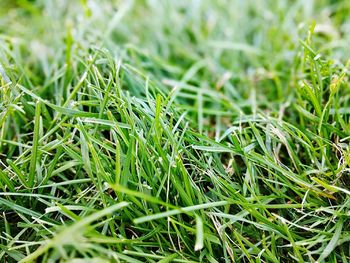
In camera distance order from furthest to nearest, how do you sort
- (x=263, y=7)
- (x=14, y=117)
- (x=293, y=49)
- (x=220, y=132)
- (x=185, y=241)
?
(x=263, y=7), (x=293, y=49), (x=220, y=132), (x=14, y=117), (x=185, y=241)

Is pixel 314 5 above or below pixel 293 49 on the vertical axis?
above

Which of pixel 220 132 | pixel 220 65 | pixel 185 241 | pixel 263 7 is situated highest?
pixel 263 7

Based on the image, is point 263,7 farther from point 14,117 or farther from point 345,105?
point 14,117

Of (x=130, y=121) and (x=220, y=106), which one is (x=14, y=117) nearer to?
(x=130, y=121)

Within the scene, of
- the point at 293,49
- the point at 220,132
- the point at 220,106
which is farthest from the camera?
the point at 293,49

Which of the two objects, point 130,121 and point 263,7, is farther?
point 263,7

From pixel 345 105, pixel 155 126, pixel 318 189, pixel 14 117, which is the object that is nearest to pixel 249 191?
pixel 318 189

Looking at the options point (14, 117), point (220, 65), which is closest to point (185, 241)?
point (14, 117)
